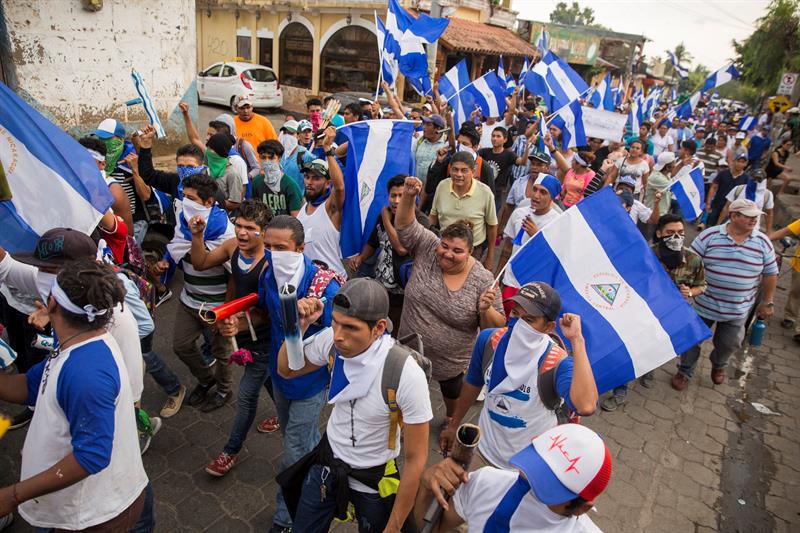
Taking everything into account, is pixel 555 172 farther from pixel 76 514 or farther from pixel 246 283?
pixel 76 514

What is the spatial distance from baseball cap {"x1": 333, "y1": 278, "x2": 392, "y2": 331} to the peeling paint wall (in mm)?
8172

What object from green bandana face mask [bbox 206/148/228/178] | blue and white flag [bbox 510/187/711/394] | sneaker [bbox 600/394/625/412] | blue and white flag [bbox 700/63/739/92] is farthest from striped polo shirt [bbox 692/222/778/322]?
blue and white flag [bbox 700/63/739/92]

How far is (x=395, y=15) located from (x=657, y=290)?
678cm

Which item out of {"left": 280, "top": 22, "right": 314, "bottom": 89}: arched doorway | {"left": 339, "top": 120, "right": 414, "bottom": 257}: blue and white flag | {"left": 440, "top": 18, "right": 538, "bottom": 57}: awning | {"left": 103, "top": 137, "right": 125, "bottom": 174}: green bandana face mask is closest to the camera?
{"left": 339, "top": 120, "right": 414, "bottom": 257}: blue and white flag

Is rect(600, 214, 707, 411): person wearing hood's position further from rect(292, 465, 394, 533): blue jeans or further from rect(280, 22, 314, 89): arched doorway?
rect(280, 22, 314, 89): arched doorway

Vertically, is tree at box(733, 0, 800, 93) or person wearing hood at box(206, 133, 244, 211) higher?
tree at box(733, 0, 800, 93)

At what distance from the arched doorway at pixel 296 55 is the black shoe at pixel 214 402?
21759mm

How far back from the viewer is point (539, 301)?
8.85 feet

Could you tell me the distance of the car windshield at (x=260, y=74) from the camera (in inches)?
743

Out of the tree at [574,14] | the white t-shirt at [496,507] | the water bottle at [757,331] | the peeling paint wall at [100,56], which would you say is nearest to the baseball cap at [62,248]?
the white t-shirt at [496,507]

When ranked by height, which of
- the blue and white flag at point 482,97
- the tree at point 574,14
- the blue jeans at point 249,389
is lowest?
the blue jeans at point 249,389

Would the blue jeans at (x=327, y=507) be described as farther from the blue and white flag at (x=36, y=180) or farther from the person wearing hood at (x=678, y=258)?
the person wearing hood at (x=678, y=258)

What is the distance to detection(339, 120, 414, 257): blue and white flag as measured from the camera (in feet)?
15.0

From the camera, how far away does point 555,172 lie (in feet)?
26.5
